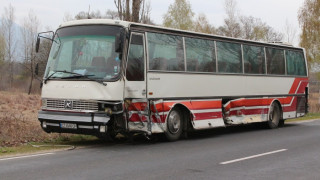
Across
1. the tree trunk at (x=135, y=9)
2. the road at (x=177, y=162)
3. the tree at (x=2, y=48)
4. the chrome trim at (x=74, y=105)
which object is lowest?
the road at (x=177, y=162)

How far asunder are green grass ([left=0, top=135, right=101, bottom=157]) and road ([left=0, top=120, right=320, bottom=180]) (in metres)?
0.74

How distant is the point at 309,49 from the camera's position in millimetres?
46812

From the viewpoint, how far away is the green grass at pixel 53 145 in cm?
1110

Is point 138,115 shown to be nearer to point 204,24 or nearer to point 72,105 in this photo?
point 72,105

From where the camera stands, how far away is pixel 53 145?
12.2 meters

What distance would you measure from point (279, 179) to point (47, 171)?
4.11m

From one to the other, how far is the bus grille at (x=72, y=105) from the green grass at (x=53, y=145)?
3.29 feet

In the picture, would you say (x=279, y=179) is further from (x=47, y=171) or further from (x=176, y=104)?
(x=176, y=104)

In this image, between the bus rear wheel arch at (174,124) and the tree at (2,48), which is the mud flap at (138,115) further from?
the tree at (2,48)

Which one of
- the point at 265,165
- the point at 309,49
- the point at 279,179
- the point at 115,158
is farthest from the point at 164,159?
the point at 309,49

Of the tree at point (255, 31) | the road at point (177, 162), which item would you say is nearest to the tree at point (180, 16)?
the tree at point (255, 31)

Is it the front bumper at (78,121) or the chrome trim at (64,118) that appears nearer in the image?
the front bumper at (78,121)

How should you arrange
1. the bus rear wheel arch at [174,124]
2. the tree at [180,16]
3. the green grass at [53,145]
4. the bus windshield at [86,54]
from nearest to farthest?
the green grass at [53,145] → the bus windshield at [86,54] → the bus rear wheel arch at [174,124] → the tree at [180,16]

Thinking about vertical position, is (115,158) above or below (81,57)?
below
